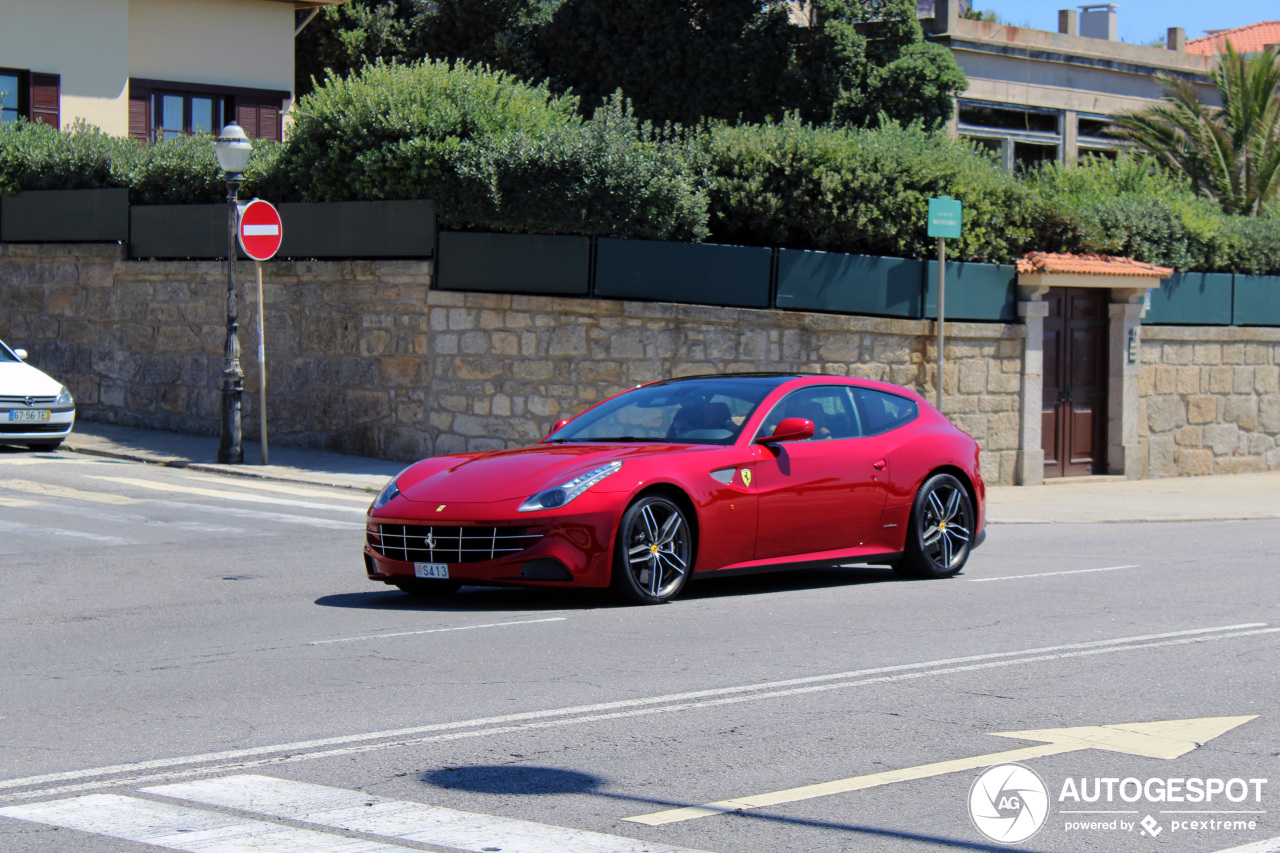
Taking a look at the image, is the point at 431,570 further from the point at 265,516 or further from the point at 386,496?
the point at 265,516

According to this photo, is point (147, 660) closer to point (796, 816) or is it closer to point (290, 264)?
point (796, 816)

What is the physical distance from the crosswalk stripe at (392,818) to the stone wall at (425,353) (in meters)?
12.4

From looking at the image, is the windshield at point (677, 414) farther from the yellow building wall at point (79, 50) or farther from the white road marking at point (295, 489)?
the yellow building wall at point (79, 50)

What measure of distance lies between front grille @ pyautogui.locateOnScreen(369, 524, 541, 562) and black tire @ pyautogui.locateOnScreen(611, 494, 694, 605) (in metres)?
0.58

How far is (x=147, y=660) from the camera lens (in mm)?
7430

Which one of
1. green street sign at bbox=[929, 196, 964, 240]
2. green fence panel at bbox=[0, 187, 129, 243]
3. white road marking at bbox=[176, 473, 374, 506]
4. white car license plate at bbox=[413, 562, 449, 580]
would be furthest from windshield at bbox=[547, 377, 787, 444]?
green fence panel at bbox=[0, 187, 129, 243]

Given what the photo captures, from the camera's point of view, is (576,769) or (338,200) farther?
(338,200)

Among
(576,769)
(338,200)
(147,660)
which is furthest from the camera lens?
(338,200)

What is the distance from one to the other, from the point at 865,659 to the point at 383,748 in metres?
2.82

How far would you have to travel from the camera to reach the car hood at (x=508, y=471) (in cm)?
877

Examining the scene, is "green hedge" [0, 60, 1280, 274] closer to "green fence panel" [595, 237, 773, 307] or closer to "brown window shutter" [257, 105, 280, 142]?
"green fence panel" [595, 237, 773, 307]

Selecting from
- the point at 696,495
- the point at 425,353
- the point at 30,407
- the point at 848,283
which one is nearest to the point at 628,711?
the point at 696,495

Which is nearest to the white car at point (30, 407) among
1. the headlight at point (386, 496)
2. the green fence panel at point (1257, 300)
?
the headlight at point (386, 496)

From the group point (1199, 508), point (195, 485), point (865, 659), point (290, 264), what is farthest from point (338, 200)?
point (865, 659)
